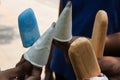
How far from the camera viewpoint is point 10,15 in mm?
5289

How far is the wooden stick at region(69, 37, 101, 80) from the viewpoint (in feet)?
3.51

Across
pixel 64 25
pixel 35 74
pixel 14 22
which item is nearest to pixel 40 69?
pixel 35 74

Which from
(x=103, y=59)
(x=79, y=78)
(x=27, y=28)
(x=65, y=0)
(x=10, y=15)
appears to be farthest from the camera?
(x=10, y=15)

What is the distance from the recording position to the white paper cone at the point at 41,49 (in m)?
1.28

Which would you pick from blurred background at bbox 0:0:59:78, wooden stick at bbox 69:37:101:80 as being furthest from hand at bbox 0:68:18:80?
blurred background at bbox 0:0:59:78

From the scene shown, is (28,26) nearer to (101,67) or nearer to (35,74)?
(35,74)

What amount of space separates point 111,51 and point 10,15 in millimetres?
4001

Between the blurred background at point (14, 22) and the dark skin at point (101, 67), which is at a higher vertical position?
the dark skin at point (101, 67)

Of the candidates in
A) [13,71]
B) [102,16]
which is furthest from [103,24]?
[13,71]

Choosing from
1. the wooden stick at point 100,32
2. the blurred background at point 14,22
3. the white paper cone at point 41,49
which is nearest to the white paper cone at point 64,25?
the white paper cone at point 41,49

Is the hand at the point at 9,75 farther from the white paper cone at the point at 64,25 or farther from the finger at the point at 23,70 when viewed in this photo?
the white paper cone at the point at 64,25

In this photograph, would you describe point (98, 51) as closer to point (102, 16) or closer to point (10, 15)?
point (102, 16)

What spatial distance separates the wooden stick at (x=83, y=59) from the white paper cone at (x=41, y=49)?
21 cm

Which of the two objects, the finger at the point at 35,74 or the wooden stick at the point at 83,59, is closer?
the wooden stick at the point at 83,59
